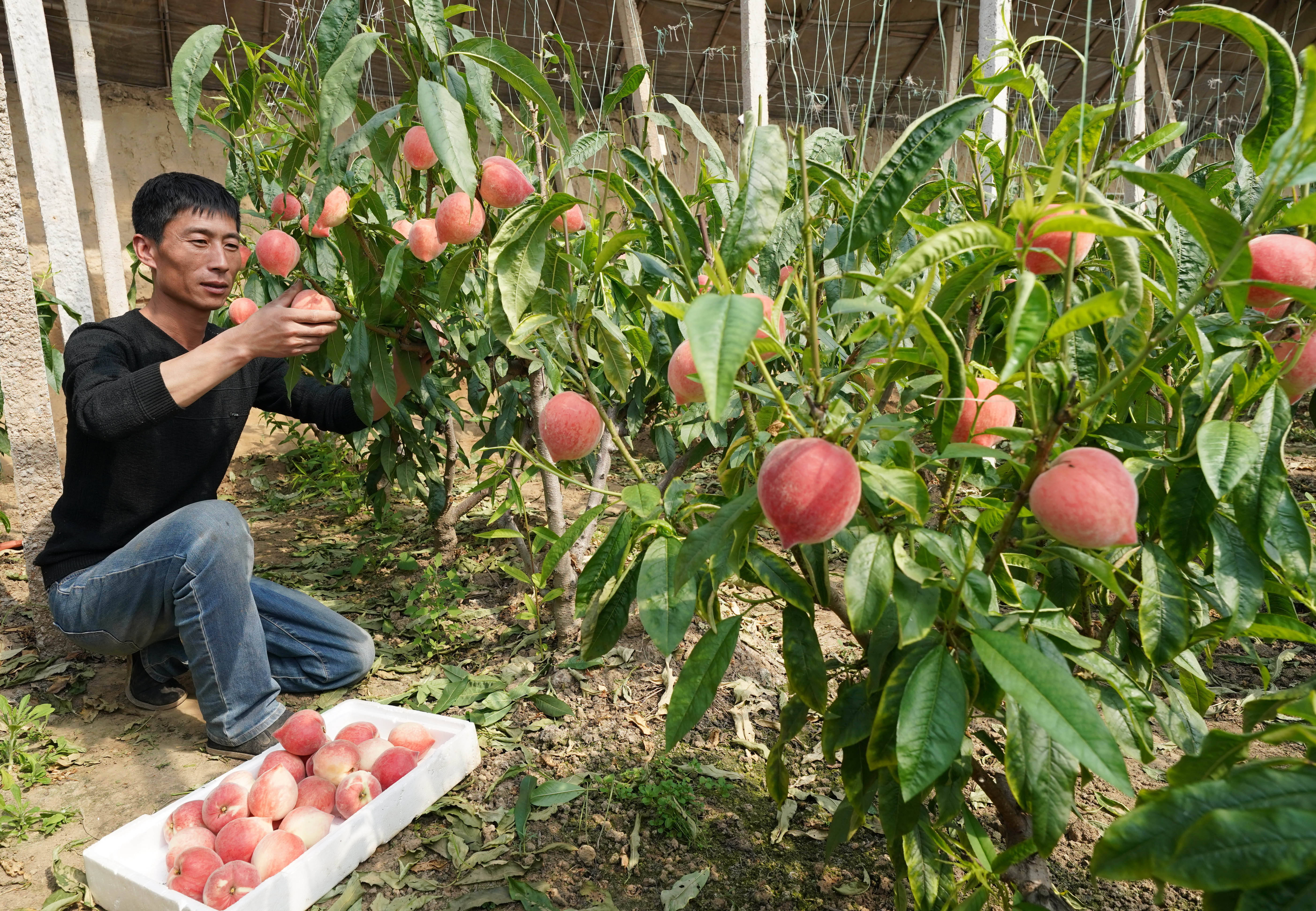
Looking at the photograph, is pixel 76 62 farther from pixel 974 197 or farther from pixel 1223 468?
pixel 1223 468

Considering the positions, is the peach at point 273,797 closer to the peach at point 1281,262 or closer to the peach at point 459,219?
the peach at point 459,219

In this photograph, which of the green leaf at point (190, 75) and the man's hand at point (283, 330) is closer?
the green leaf at point (190, 75)

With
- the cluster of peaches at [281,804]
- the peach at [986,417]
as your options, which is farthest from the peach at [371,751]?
the peach at [986,417]

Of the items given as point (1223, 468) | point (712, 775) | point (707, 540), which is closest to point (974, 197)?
point (1223, 468)

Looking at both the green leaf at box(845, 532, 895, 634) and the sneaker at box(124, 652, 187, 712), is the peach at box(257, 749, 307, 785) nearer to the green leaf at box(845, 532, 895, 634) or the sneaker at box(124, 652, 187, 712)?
the sneaker at box(124, 652, 187, 712)

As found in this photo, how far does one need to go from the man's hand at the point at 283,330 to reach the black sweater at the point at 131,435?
0.19 metres

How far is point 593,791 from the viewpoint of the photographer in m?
1.41

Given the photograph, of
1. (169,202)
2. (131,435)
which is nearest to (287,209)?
(169,202)

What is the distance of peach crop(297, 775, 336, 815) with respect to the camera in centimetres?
140

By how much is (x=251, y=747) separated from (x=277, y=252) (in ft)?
3.27

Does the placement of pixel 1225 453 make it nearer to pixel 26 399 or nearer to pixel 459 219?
pixel 459 219

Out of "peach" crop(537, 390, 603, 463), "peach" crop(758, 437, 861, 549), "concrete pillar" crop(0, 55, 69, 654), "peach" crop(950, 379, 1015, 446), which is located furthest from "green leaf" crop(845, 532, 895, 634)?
"concrete pillar" crop(0, 55, 69, 654)

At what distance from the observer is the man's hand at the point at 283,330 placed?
1.48m

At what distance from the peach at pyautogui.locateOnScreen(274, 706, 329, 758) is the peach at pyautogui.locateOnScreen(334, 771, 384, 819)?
0.14 meters
